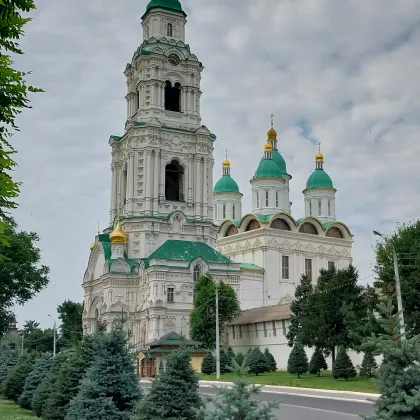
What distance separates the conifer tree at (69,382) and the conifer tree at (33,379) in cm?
656

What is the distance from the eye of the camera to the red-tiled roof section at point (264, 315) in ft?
163

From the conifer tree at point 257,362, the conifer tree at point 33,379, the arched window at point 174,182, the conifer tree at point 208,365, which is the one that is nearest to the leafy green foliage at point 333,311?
the conifer tree at point 257,362

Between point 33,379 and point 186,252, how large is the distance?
31.8 meters

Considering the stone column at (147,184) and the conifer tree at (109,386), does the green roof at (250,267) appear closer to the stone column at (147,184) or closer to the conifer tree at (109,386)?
the stone column at (147,184)

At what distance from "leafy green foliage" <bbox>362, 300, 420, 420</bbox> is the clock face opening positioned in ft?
184

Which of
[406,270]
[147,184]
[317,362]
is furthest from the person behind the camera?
[147,184]

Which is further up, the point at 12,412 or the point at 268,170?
the point at 268,170

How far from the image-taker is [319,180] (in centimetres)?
7875

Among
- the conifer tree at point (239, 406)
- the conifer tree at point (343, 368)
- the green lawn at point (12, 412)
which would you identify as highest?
the conifer tree at point (343, 368)

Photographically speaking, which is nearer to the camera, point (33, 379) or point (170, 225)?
point (33, 379)

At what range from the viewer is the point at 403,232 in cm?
3195

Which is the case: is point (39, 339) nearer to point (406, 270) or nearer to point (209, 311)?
point (209, 311)

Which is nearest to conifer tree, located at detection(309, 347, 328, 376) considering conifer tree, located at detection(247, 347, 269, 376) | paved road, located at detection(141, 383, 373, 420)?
conifer tree, located at detection(247, 347, 269, 376)

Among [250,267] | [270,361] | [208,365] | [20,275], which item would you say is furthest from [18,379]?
[250,267]
